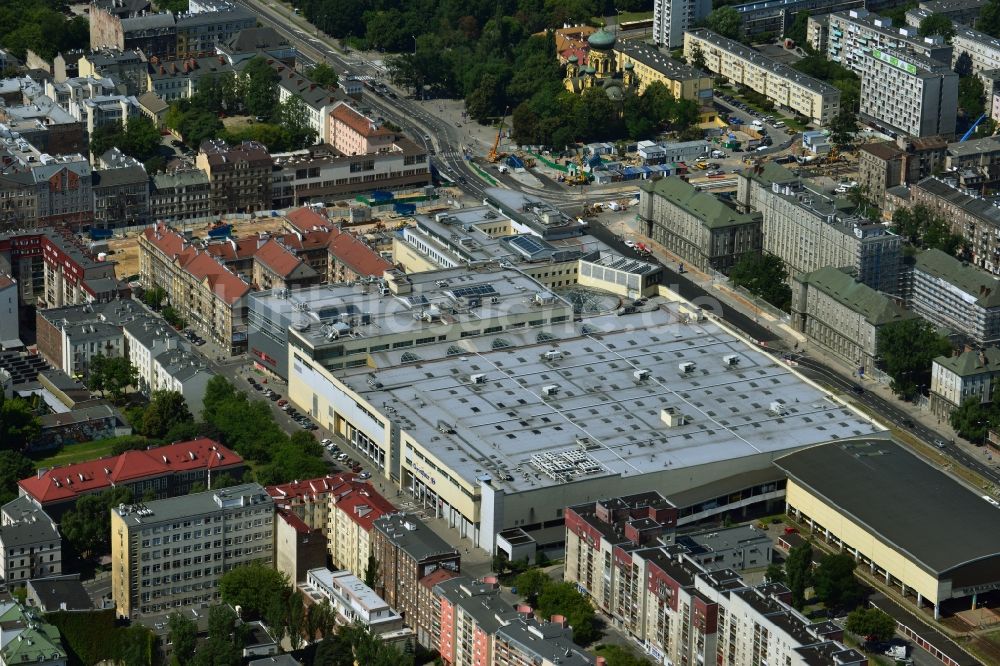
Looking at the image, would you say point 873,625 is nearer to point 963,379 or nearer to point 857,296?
point 963,379

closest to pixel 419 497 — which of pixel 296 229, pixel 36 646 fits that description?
pixel 36 646

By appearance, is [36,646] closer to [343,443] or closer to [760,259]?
[343,443]

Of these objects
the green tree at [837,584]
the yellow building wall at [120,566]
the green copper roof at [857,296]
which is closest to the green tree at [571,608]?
the green tree at [837,584]

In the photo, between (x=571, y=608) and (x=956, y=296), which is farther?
(x=956, y=296)

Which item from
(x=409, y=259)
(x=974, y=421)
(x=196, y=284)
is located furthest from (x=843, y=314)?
(x=196, y=284)

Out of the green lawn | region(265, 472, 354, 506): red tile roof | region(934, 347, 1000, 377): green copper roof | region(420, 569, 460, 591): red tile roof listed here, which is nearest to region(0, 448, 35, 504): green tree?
the green lawn

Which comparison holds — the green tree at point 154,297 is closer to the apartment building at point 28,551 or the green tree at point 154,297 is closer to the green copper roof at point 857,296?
the apartment building at point 28,551
